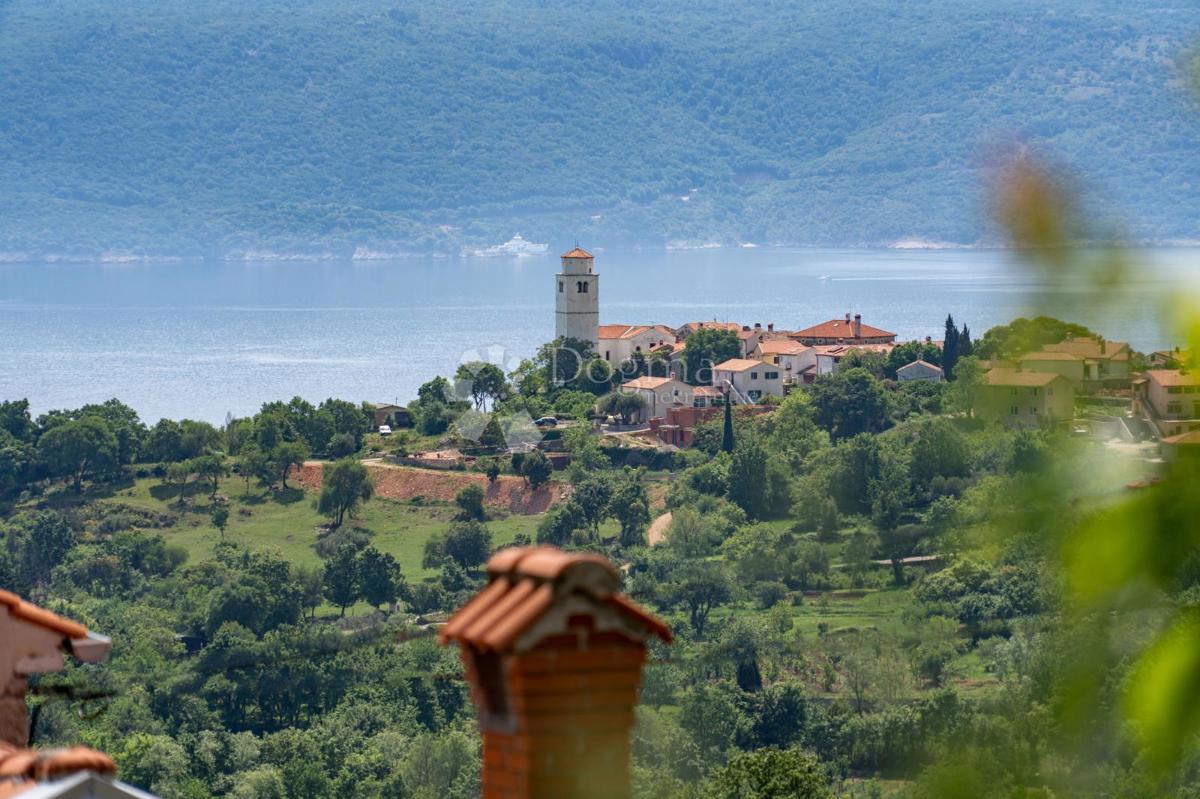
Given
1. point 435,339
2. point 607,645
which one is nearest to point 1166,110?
point 607,645

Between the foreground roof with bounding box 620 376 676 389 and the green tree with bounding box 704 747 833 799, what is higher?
the foreground roof with bounding box 620 376 676 389

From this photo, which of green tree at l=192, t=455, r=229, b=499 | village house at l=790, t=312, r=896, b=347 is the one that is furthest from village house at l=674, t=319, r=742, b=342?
green tree at l=192, t=455, r=229, b=499

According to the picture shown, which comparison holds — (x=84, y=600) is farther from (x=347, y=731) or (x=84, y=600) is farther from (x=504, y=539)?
(x=347, y=731)

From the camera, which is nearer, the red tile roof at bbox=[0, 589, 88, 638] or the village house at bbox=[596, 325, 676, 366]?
the red tile roof at bbox=[0, 589, 88, 638]

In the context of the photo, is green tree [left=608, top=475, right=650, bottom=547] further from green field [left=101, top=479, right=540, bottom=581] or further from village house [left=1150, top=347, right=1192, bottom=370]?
village house [left=1150, top=347, right=1192, bottom=370]

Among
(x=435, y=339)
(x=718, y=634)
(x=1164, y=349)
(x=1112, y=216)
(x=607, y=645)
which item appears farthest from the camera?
(x=435, y=339)

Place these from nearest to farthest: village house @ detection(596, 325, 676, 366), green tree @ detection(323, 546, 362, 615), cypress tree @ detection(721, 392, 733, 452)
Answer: green tree @ detection(323, 546, 362, 615) < cypress tree @ detection(721, 392, 733, 452) < village house @ detection(596, 325, 676, 366)

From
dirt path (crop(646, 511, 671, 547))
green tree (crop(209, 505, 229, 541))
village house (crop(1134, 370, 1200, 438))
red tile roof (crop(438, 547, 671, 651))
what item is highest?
village house (crop(1134, 370, 1200, 438))

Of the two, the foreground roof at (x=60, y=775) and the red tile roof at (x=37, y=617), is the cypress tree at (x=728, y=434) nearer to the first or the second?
the red tile roof at (x=37, y=617)

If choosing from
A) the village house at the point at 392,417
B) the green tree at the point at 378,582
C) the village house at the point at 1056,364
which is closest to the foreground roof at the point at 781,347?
the village house at the point at 392,417
